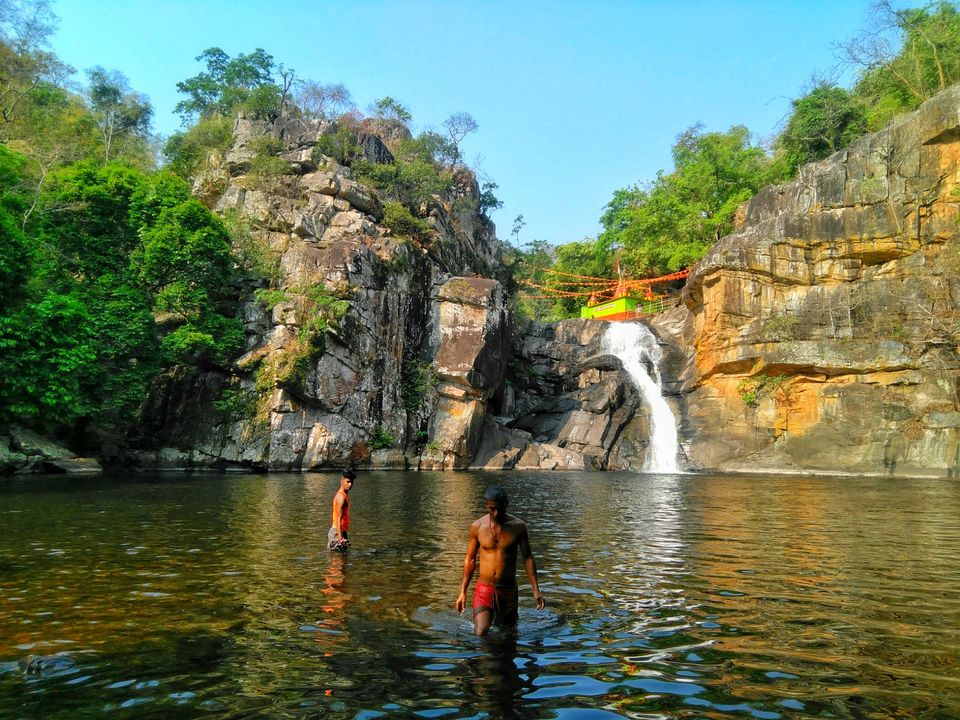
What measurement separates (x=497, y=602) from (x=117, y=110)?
203ft

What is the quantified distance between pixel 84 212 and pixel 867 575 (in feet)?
109

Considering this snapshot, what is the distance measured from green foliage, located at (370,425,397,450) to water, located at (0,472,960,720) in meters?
19.2

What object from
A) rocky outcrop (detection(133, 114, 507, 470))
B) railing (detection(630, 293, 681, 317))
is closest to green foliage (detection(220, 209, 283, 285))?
rocky outcrop (detection(133, 114, 507, 470))

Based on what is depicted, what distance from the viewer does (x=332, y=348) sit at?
33.1m

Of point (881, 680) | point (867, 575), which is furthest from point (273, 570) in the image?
point (867, 575)

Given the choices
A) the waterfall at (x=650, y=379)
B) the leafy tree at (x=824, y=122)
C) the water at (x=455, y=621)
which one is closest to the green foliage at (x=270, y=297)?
the water at (x=455, y=621)

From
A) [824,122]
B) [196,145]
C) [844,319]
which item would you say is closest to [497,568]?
[844,319]

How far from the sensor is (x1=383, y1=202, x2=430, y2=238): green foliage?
40.9 metres

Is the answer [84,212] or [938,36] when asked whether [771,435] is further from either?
[84,212]

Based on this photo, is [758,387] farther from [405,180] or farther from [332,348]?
[405,180]

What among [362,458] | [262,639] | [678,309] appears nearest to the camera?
[262,639]

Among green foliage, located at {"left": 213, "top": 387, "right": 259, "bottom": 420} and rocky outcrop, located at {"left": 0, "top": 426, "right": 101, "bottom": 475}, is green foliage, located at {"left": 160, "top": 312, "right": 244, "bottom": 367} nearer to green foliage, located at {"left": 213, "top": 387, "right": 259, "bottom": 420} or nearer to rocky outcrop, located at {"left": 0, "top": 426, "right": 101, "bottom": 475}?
green foliage, located at {"left": 213, "top": 387, "right": 259, "bottom": 420}

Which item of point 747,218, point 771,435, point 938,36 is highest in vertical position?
point 938,36

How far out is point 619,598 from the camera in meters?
8.02
